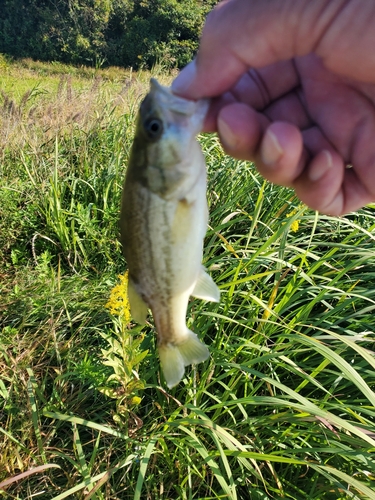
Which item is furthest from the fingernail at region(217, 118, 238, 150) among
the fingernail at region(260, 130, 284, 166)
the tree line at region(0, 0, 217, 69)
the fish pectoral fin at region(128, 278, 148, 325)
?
the tree line at region(0, 0, 217, 69)

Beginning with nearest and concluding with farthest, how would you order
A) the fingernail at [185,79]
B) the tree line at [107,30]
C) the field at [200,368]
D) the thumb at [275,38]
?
the thumb at [275,38] → the fingernail at [185,79] → the field at [200,368] → the tree line at [107,30]

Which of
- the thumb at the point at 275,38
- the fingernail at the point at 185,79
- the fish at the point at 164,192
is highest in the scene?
the thumb at the point at 275,38

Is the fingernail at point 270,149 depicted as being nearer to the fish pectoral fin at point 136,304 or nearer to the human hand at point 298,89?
the human hand at point 298,89

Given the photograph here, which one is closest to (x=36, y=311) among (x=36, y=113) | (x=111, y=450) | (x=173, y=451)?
(x=111, y=450)

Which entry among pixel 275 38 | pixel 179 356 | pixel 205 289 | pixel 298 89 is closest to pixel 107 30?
pixel 298 89

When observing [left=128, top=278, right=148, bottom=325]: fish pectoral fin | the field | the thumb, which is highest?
the thumb

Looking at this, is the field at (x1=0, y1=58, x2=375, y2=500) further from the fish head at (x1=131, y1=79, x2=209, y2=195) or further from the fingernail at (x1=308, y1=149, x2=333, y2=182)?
the fish head at (x1=131, y1=79, x2=209, y2=195)

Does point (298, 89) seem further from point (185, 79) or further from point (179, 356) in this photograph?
point (179, 356)

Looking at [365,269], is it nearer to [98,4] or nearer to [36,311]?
[36,311]

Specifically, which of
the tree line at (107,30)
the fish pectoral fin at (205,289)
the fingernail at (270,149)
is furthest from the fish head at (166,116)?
the tree line at (107,30)
